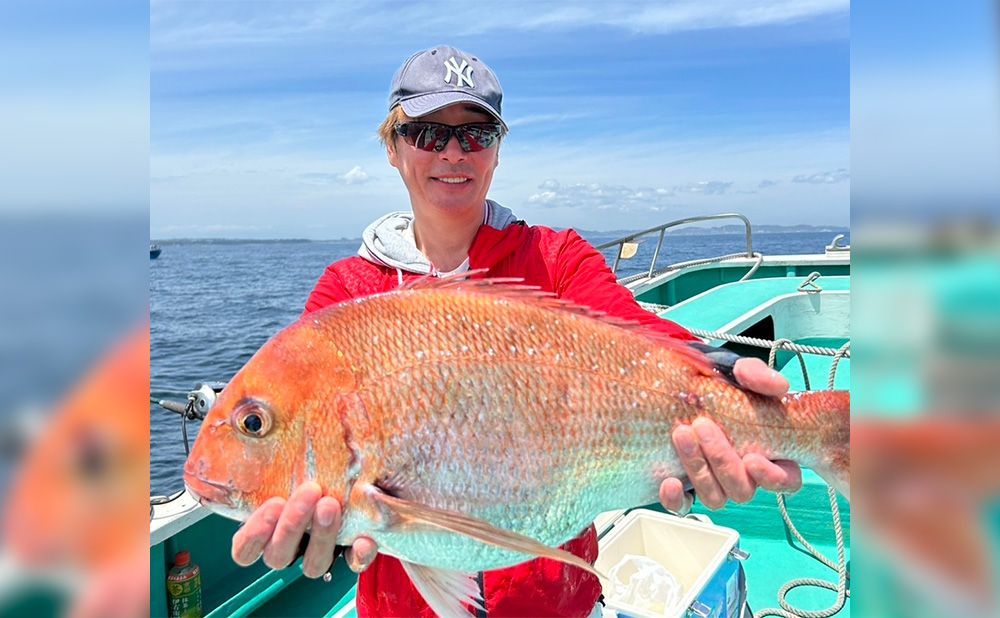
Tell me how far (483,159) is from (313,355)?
86 centimetres

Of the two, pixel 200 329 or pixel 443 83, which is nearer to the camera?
pixel 443 83

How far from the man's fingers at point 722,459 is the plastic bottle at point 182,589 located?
9.67 feet

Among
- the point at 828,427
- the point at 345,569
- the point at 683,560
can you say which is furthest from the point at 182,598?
the point at 828,427

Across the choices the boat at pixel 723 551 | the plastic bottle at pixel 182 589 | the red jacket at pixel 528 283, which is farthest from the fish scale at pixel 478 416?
the plastic bottle at pixel 182 589

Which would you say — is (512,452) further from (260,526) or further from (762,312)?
(762,312)

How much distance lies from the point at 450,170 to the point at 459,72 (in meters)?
0.29

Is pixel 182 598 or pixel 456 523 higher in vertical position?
pixel 456 523

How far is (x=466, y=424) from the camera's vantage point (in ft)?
5.26

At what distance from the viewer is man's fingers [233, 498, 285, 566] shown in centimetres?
156

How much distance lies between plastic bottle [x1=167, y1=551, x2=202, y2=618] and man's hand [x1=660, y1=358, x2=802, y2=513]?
282 centimetres
